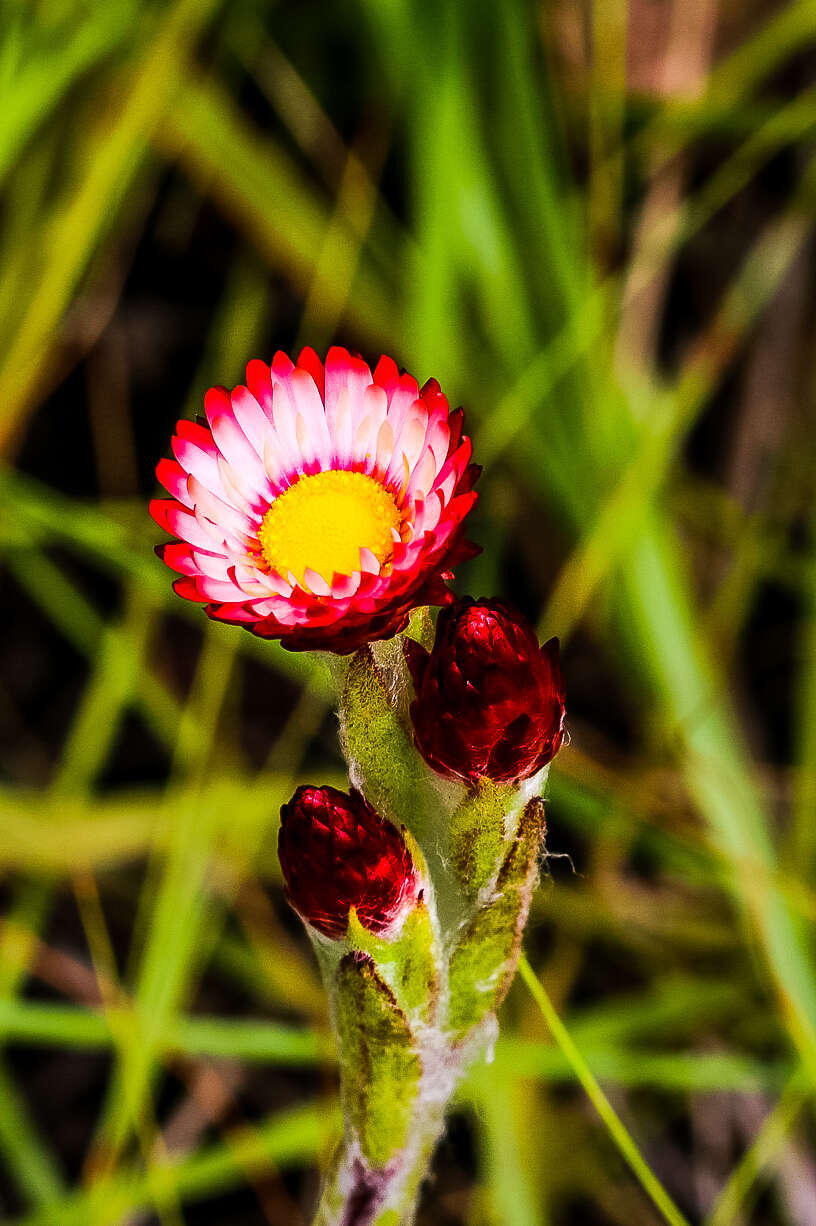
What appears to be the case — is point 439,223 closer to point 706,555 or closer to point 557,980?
point 706,555

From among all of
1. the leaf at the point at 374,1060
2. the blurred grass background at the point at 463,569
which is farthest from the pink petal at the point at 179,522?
the blurred grass background at the point at 463,569

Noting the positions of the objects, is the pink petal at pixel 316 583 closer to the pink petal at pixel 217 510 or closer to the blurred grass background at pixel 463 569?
the pink petal at pixel 217 510

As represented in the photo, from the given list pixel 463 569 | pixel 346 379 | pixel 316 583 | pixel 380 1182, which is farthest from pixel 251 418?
pixel 463 569

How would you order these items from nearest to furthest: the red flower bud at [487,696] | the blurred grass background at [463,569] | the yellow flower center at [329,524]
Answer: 1. the red flower bud at [487,696]
2. the yellow flower center at [329,524]
3. the blurred grass background at [463,569]

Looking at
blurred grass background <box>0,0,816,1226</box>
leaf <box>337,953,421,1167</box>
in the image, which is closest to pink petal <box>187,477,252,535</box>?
leaf <box>337,953,421,1167</box>

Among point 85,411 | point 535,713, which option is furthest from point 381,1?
point 535,713
